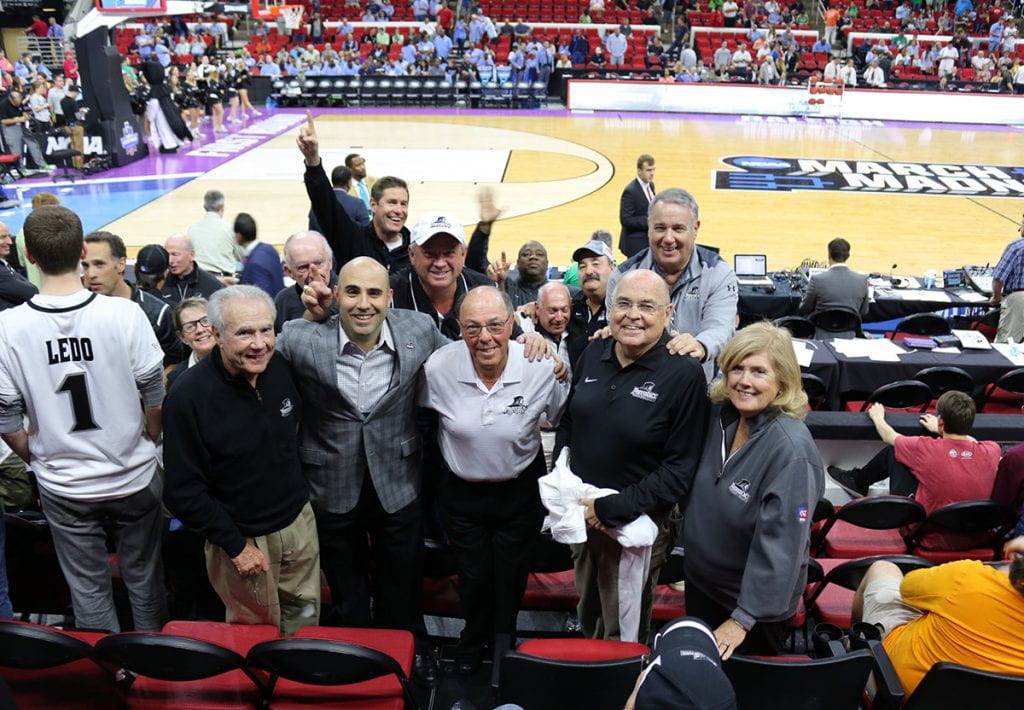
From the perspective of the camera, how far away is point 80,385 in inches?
122

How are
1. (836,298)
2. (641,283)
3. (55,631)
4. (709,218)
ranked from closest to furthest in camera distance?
(55,631)
(641,283)
(836,298)
(709,218)

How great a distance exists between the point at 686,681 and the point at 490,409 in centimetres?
155

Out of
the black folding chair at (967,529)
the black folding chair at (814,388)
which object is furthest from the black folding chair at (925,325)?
the black folding chair at (967,529)

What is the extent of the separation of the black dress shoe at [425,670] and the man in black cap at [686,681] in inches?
67.7

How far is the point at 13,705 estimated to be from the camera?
2238 mm

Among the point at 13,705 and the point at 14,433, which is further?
the point at 14,433

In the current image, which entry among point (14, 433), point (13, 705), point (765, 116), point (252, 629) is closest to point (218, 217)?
point (14, 433)

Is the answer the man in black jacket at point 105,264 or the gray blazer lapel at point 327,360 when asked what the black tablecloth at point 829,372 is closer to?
the gray blazer lapel at point 327,360

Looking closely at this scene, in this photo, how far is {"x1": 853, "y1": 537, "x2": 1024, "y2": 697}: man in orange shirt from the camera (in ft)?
8.27

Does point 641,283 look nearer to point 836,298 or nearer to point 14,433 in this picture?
point 14,433

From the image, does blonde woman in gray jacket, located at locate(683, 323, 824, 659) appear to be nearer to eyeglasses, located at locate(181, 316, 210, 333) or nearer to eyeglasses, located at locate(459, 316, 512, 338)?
eyeglasses, located at locate(459, 316, 512, 338)

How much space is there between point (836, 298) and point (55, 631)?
6.89m

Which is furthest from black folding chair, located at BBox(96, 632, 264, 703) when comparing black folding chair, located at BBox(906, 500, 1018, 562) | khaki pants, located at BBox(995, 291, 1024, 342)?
khaki pants, located at BBox(995, 291, 1024, 342)

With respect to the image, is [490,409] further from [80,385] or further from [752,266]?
[752,266]
